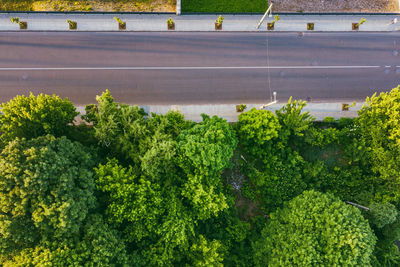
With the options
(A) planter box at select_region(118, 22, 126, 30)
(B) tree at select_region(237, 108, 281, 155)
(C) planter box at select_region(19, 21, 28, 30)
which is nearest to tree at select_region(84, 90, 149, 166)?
(B) tree at select_region(237, 108, 281, 155)

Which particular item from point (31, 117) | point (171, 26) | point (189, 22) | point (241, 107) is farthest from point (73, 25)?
point (241, 107)

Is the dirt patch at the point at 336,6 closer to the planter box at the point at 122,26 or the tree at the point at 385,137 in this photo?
the tree at the point at 385,137

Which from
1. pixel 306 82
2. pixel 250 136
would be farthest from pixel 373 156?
pixel 250 136

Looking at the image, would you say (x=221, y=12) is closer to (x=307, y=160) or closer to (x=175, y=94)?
(x=175, y=94)

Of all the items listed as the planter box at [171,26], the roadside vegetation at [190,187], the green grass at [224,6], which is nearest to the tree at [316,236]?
the roadside vegetation at [190,187]

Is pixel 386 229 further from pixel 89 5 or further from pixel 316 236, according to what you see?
pixel 89 5

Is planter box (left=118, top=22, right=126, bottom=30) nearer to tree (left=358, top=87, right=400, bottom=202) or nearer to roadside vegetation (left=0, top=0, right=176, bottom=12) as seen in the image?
roadside vegetation (left=0, top=0, right=176, bottom=12)
